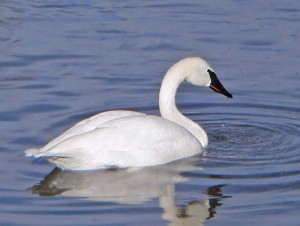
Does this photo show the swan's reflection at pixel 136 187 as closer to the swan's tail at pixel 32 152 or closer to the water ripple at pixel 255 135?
the swan's tail at pixel 32 152

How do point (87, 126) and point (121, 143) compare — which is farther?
point (87, 126)

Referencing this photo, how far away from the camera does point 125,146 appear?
955 cm

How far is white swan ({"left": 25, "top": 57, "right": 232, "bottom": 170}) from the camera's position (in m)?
9.33

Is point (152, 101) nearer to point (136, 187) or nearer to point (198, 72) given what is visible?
point (198, 72)

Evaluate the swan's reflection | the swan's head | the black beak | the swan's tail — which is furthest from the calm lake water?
the swan's head

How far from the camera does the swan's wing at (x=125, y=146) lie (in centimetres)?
933

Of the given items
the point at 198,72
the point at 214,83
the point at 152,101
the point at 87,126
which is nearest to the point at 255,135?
the point at 214,83

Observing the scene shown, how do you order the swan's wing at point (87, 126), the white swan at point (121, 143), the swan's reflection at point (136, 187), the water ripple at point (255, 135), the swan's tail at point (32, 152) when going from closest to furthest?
1. the swan's reflection at point (136, 187)
2. the swan's tail at point (32, 152)
3. the white swan at point (121, 143)
4. the swan's wing at point (87, 126)
5. the water ripple at point (255, 135)

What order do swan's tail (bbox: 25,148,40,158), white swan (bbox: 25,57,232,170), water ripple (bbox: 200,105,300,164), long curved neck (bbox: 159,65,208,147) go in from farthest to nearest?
long curved neck (bbox: 159,65,208,147) → water ripple (bbox: 200,105,300,164) → white swan (bbox: 25,57,232,170) → swan's tail (bbox: 25,148,40,158)

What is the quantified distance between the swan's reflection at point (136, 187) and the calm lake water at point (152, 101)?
11mm

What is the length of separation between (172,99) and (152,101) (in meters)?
1.25

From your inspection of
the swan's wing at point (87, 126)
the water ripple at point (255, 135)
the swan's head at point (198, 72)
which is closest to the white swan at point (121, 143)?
the swan's wing at point (87, 126)

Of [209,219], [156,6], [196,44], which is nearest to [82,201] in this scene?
[209,219]

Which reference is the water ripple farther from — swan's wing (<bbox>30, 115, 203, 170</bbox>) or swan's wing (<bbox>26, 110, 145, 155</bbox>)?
swan's wing (<bbox>26, 110, 145, 155</bbox>)
